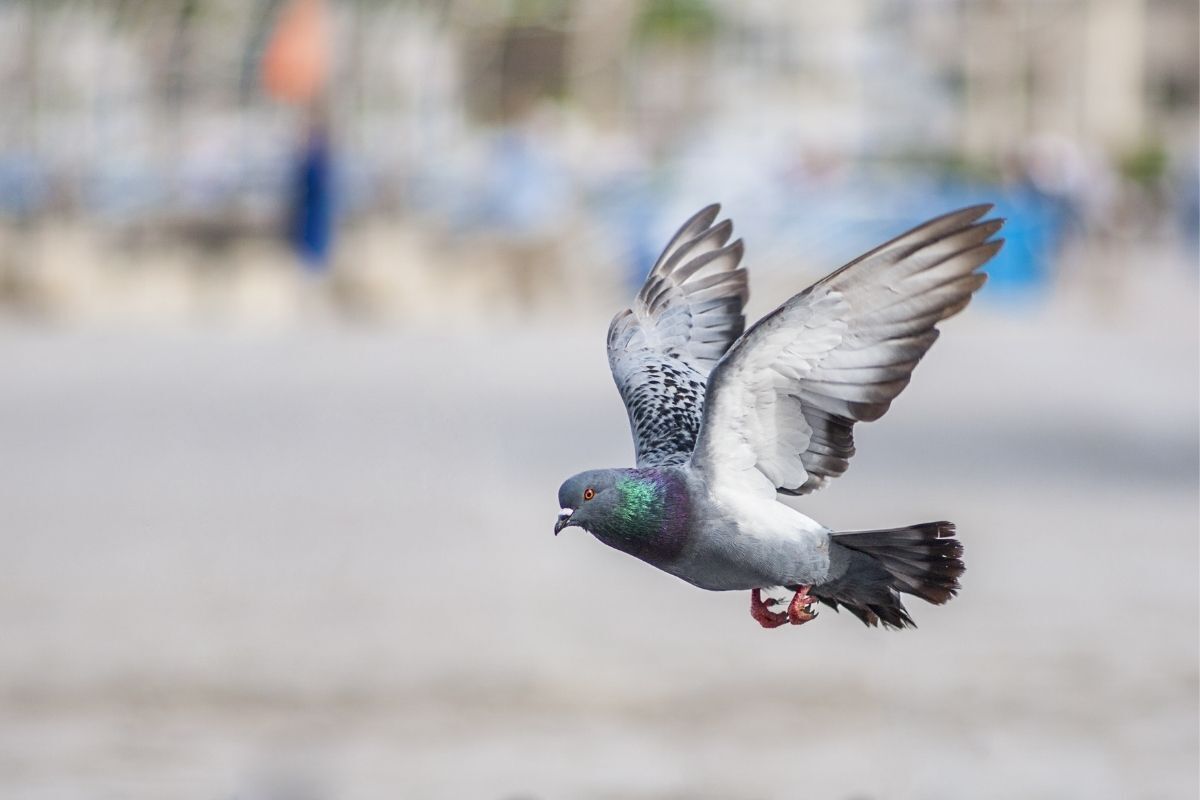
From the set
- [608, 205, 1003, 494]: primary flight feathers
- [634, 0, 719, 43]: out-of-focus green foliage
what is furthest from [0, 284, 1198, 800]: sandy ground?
[634, 0, 719, 43]: out-of-focus green foliage

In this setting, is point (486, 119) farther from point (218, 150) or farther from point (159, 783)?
point (159, 783)

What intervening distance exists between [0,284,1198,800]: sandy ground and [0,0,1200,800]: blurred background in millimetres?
33

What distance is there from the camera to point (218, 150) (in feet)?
105

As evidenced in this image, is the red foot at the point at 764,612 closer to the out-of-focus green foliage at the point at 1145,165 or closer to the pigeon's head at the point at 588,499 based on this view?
the pigeon's head at the point at 588,499

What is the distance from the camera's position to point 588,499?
1355 millimetres

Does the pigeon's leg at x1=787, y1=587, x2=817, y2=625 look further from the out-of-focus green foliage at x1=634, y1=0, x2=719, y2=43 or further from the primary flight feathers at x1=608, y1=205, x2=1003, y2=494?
the out-of-focus green foliage at x1=634, y1=0, x2=719, y2=43

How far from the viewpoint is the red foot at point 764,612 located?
4.53 feet

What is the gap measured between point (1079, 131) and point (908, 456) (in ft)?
183

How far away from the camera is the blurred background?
25.2 feet

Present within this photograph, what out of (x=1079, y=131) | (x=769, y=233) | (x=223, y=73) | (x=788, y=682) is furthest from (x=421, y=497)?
(x=1079, y=131)

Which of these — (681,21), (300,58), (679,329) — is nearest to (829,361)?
(679,329)

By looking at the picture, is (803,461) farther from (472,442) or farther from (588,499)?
(472,442)

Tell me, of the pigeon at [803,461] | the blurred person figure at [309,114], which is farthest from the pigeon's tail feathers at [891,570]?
the blurred person figure at [309,114]

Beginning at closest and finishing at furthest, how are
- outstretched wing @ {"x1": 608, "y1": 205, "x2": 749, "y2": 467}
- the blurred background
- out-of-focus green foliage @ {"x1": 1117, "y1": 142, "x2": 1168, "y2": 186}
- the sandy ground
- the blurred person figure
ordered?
outstretched wing @ {"x1": 608, "y1": 205, "x2": 749, "y2": 467} → the sandy ground → the blurred background → the blurred person figure → out-of-focus green foliage @ {"x1": 1117, "y1": 142, "x2": 1168, "y2": 186}
